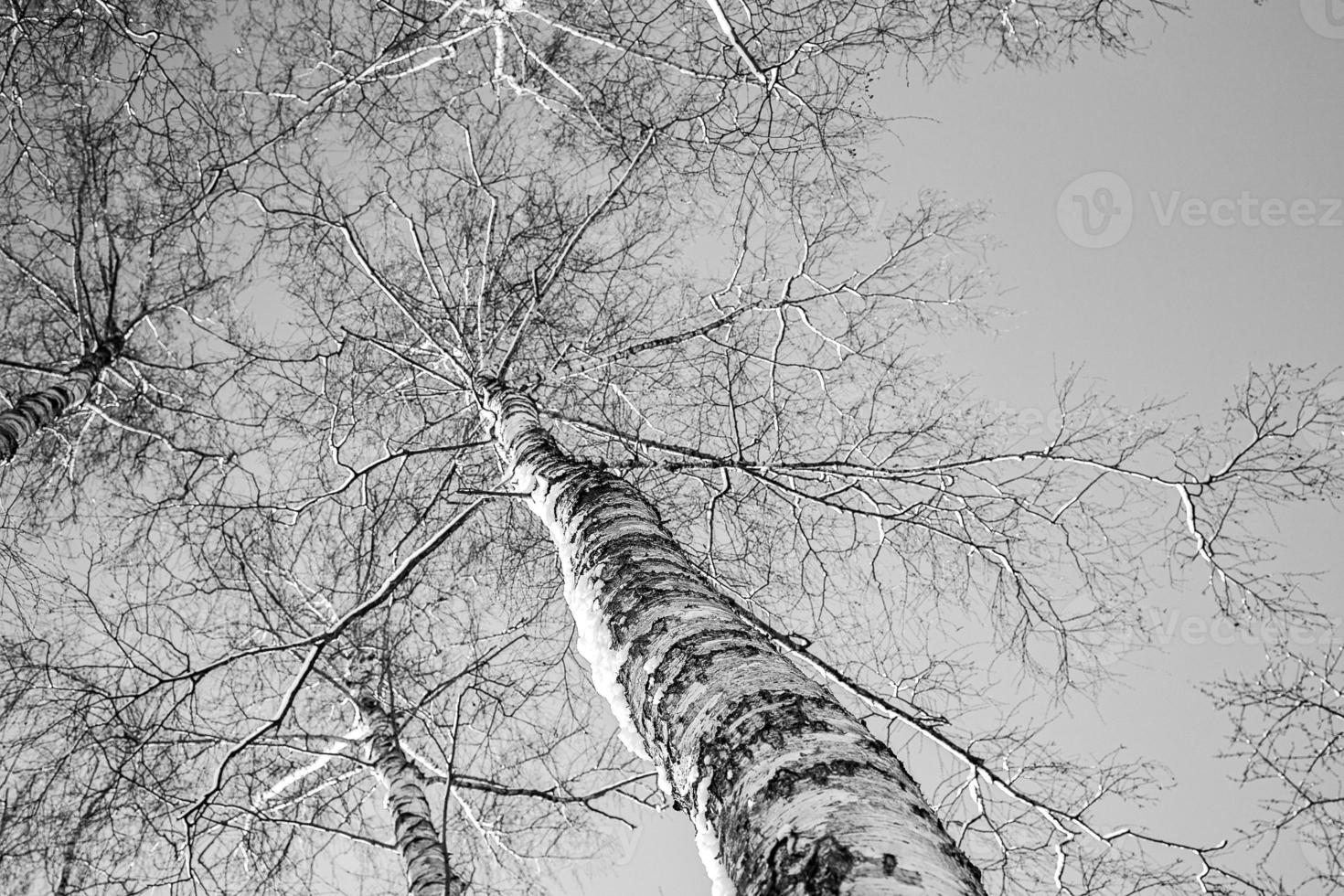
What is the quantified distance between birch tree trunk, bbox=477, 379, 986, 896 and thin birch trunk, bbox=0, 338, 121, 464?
399 cm

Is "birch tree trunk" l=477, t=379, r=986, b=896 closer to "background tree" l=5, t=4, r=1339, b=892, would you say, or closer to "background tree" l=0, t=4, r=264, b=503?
"background tree" l=5, t=4, r=1339, b=892

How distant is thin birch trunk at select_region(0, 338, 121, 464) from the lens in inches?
167

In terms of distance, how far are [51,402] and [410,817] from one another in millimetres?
3472

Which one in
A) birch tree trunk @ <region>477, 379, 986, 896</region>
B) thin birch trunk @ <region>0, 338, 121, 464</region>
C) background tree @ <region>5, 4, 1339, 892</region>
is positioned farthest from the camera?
thin birch trunk @ <region>0, 338, 121, 464</region>

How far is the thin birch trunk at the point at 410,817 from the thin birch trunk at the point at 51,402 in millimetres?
2626

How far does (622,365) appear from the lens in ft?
14.2

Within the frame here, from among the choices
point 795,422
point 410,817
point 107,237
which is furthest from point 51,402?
point 795,422

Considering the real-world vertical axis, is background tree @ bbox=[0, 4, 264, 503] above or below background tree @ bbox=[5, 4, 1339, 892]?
above

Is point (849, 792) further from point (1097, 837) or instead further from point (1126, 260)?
point (1126, 260)

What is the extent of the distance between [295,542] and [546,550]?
2.51m

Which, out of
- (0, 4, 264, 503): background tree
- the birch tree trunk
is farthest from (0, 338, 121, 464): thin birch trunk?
the birch tree trunk

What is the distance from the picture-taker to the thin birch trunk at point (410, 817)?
3.66 meters

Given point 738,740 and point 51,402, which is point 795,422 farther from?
point 51,402

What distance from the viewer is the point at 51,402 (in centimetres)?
475
